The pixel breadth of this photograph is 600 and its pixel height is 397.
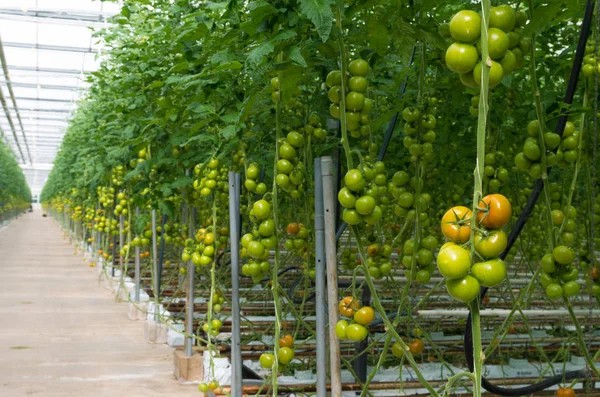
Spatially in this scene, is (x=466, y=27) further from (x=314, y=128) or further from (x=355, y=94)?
(x=314, y=128)

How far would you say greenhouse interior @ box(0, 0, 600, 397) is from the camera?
145 cm

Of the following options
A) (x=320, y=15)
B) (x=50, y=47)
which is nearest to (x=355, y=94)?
(x=320, y=15)

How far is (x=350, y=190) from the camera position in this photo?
161 cm

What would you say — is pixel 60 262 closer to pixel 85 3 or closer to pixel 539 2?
pixel 85 3

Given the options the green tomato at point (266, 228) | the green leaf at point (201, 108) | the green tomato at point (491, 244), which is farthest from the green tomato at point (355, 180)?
the green leaf at point (201, 108)

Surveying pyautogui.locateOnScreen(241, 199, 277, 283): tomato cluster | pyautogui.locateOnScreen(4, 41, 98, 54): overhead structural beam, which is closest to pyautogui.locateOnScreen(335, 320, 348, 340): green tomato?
pyautogui.locateOnScreen(241, 199, 277, 283): tomato cluster

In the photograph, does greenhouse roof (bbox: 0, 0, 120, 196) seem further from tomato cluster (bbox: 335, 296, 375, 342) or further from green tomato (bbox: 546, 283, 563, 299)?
green tomato (bbox: 546, 283, 563, 299)

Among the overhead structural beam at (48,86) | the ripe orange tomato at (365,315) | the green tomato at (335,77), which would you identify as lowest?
the ripe orange tomato at (365,315)

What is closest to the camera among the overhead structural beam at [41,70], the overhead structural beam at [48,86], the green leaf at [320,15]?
the green leaf at [320,15]

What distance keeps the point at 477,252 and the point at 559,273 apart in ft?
2.44

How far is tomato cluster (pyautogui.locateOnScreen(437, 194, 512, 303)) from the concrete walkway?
3.47 meters

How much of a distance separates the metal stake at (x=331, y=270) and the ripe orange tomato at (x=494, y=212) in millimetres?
1086

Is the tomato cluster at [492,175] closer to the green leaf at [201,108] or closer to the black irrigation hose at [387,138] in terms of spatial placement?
the black irrigation hose at [387,138]

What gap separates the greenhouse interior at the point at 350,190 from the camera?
145 centimetres
